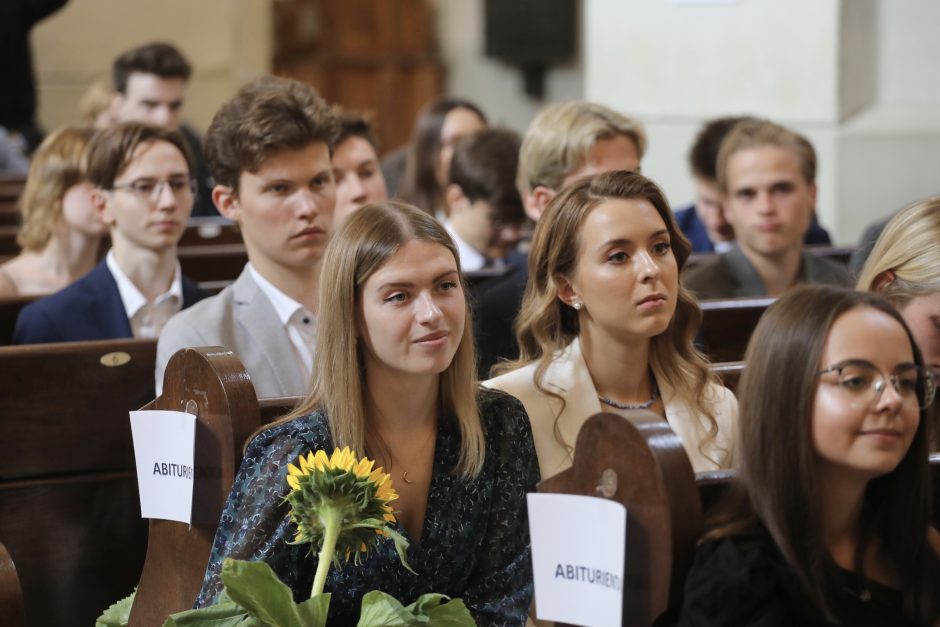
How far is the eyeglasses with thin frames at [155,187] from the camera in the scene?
3.73 metres

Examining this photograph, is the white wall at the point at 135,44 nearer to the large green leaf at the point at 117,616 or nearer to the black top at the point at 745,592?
the large green leaf at the point at 117,616

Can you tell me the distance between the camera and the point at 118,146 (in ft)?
12.5

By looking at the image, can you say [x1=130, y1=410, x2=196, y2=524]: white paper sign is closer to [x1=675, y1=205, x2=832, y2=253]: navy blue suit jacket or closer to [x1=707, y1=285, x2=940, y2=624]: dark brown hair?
[x1=707, y1=285, x2=940, y2=624]: dark brown hair

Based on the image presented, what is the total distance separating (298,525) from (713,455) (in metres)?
0.98

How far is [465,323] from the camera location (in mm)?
2334

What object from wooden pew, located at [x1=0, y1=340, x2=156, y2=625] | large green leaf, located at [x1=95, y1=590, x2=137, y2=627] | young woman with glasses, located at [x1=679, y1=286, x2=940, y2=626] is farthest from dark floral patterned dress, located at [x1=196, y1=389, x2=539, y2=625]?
wooden pew, located at [x1=0, y1=340, x2=156, y2=625]

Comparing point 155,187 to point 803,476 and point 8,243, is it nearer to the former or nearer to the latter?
point 8,243

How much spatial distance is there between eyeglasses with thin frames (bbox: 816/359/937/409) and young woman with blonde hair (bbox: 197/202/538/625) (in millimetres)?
662

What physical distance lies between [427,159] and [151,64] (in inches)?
50.8

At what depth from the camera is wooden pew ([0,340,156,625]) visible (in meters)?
2.86

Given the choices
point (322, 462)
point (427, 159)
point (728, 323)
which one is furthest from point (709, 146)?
point (322, 462)

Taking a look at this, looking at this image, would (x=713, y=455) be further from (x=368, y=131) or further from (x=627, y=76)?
(x=627, y=76)

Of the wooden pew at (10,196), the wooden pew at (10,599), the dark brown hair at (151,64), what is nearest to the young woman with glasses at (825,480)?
the wooden pew at (10,599)

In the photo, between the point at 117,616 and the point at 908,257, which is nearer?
the point at 117,616
